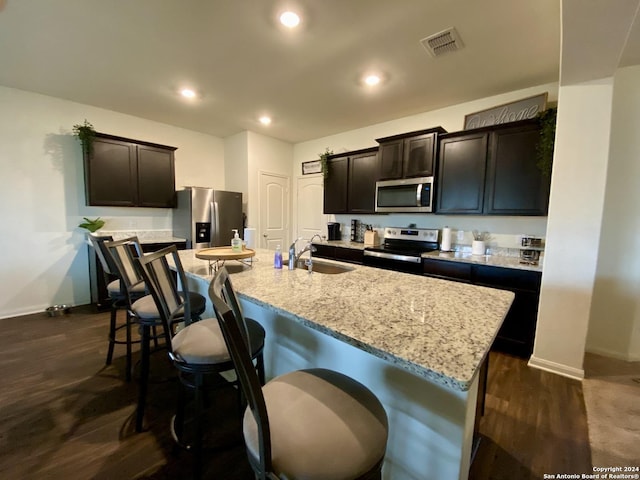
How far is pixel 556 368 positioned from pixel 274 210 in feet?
14.5

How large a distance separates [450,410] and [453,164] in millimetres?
2861

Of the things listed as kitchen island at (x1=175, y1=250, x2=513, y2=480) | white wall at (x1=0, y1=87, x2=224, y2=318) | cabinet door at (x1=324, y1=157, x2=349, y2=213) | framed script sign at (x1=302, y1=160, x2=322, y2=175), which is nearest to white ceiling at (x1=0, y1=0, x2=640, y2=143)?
white wall at (x1=0, y1=87, x2=224, y2=318)

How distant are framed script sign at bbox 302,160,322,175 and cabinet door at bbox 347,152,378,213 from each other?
97 cm

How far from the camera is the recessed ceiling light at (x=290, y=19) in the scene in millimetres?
A: 1923

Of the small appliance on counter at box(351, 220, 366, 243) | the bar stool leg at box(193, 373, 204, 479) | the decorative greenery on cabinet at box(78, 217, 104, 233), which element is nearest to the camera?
the bar stool leg at box(193, 373, 204, 479)

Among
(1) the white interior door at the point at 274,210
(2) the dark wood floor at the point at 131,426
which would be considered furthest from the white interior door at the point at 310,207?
(2) the dark wood floor at the point at 131,426

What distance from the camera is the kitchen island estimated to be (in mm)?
776

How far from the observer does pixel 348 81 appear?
287 cm

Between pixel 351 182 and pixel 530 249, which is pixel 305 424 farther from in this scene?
pixel 351 182

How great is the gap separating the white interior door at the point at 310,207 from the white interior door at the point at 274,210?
0.27 meters

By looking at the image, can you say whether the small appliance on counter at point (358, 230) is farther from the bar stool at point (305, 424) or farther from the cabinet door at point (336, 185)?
the bar stool at point (305, 424)

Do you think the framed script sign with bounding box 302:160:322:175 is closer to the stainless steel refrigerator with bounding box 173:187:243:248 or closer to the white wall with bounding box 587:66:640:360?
the stainless steel refrigerator with bounding box 173:187:243:248

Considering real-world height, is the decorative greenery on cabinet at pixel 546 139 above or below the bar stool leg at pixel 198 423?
above

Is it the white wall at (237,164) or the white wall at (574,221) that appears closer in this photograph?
the white wall at (574,221)
